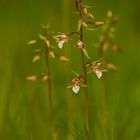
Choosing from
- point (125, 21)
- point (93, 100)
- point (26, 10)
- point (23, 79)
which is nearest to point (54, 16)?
point (26, 10)

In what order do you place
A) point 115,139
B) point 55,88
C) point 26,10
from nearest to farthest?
point 115,139 < point 55,88 < point 26,10

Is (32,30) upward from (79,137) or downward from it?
downward

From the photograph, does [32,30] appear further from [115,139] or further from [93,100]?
[115,139]

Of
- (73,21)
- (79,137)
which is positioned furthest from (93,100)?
(73,21)

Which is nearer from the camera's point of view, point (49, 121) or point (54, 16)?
point (49, 121)

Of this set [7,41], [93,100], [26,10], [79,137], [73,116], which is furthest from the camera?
[26,10]

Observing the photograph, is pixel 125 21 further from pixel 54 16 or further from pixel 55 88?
pixel 55 88
